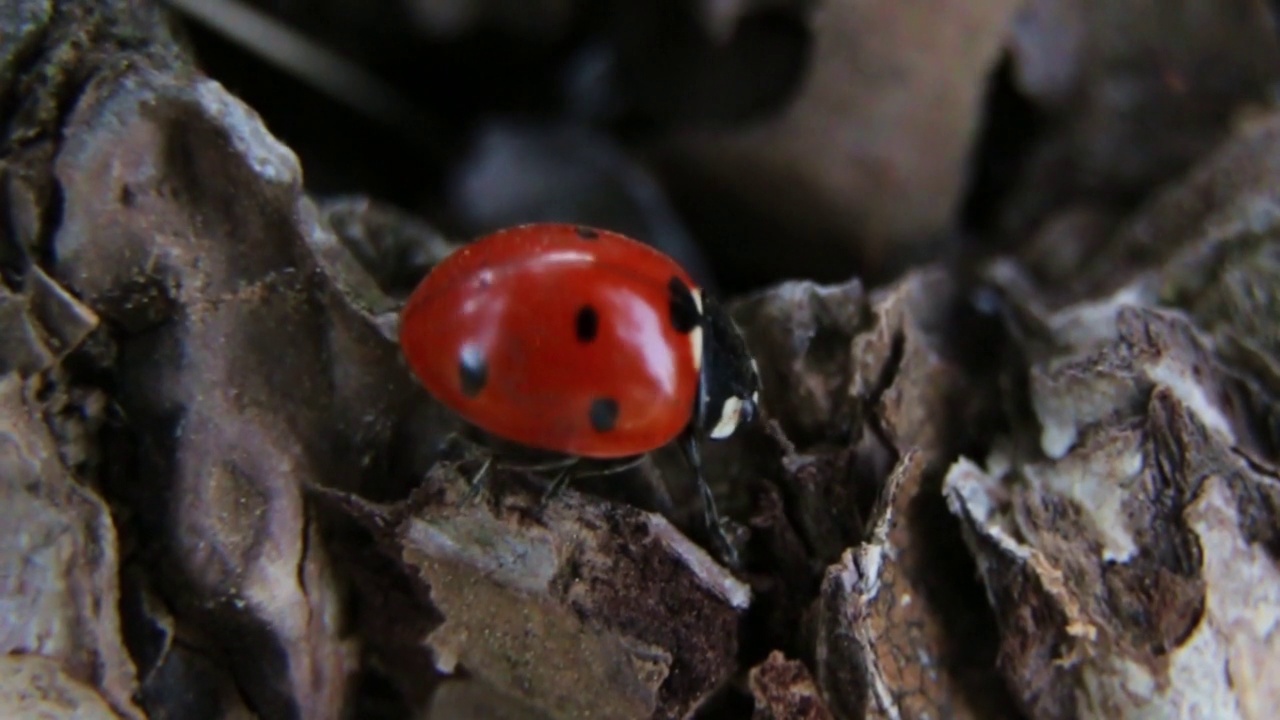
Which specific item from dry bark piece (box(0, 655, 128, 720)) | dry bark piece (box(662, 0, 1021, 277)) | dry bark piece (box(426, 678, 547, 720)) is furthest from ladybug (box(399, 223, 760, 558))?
dry bark piece (box(662, 0, 1021, 277))

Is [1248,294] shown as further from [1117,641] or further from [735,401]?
[735,401]

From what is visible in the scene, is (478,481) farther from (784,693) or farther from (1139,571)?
(1139,571)

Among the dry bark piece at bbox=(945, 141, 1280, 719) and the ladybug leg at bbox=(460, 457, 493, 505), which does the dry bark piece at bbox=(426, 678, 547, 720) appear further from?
the dry bark piece at bbox=(945, 141, 1280, 719)

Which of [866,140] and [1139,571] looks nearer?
[1139,571]

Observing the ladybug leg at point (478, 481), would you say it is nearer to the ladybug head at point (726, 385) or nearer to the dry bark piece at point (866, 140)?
the ladybug head at point (726, 385)

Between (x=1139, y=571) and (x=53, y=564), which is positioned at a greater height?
(x=1139, y=571)

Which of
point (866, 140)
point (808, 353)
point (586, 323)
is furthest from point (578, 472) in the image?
point (866, 140)

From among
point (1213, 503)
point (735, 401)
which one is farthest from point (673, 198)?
point (1213, 503)
